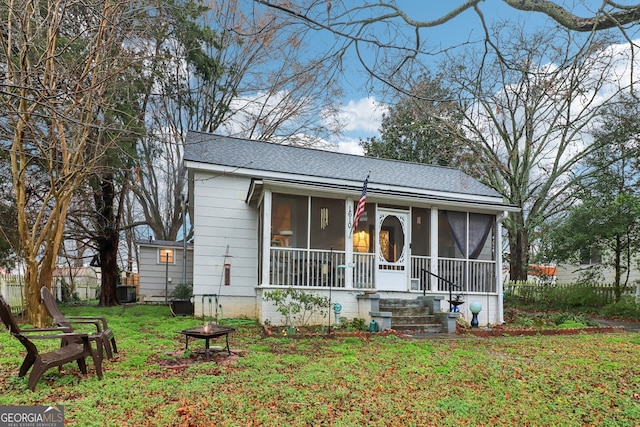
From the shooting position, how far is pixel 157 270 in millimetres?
18141

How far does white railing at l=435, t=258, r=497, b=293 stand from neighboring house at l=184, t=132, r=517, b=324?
0.03 m

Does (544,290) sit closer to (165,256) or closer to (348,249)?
(348,249)

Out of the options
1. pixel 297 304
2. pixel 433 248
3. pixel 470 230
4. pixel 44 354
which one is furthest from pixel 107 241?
pixel 470 230

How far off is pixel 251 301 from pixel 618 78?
991cm

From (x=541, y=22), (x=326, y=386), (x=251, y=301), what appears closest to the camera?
A: (x=541, y=22)

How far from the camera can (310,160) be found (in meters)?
14.8

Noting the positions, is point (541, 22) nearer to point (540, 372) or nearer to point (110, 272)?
point (540, 372)

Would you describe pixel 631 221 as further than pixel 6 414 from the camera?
Yes

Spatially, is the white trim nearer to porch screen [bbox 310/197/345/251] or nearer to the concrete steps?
porch screen [bbox 310/197/345/251]

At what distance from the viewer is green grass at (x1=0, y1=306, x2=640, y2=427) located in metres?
4.25

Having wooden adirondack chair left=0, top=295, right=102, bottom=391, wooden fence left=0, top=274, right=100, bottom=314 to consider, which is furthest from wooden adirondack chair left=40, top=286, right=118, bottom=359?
wooden fence left=0, top=274, right=100, bottom=314

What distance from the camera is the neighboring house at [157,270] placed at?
17.9m

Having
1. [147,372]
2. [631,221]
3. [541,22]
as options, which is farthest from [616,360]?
[631,221]

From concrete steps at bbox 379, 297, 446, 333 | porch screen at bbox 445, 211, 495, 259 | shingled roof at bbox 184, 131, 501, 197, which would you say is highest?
shingled roof at bbox 184, 131, 501, 197
